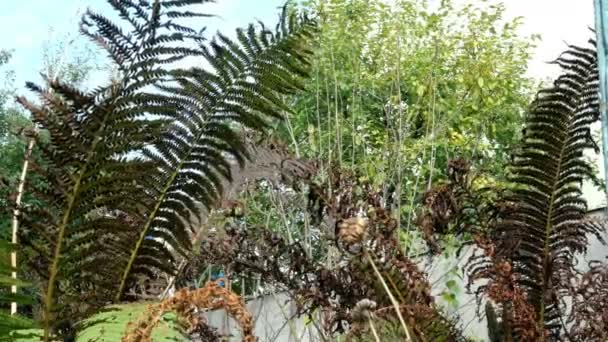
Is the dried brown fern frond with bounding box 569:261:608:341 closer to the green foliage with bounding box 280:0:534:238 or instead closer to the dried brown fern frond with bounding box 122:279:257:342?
the dried brown fern frond with bounding box 122:279:257:342

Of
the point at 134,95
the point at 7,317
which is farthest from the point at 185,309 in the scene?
the point at 134,95

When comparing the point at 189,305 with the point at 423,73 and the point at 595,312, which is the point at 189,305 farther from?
the point at 423,73

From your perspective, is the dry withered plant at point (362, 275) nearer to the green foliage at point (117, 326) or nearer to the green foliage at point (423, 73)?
the green foliage at point (117, 326)

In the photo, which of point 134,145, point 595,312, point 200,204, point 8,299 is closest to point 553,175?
point 595,312

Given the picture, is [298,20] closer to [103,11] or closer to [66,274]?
[103,11]

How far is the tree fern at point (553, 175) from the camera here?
6.36 ft

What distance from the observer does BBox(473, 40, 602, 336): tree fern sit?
1938 mm

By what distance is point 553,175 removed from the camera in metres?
1.95

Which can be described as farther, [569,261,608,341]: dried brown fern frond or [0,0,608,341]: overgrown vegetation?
[569,261,608,341]: dried brown fern frond

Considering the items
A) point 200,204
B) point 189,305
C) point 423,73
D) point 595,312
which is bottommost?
point 189,305

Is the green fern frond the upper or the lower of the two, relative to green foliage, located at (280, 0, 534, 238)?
lower

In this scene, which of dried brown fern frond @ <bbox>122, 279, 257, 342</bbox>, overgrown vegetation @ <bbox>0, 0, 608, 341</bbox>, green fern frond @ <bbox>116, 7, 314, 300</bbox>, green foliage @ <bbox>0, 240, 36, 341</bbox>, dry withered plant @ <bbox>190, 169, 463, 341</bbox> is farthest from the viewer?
green fern frond @ <bbox>116, 7, 314, 300</bbox>

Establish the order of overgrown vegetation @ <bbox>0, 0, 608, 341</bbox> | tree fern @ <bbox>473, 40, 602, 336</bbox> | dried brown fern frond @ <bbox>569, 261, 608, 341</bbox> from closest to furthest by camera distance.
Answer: overgrown vegetation @ <bbox>0, 0, 608, 341</bbox> < dried brown fern frond @ <bbox>569, 261, 608, 341</bbox> < tree fern @ <bbox>473, 40, 602, 336</bbox>

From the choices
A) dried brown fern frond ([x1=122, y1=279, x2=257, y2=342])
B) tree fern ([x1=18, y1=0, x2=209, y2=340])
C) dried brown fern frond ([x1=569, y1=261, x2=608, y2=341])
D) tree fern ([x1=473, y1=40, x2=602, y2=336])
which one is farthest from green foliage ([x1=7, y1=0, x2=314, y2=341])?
dried brown fern frond ([x1=569, y1=261, x2=608, y2=341])
